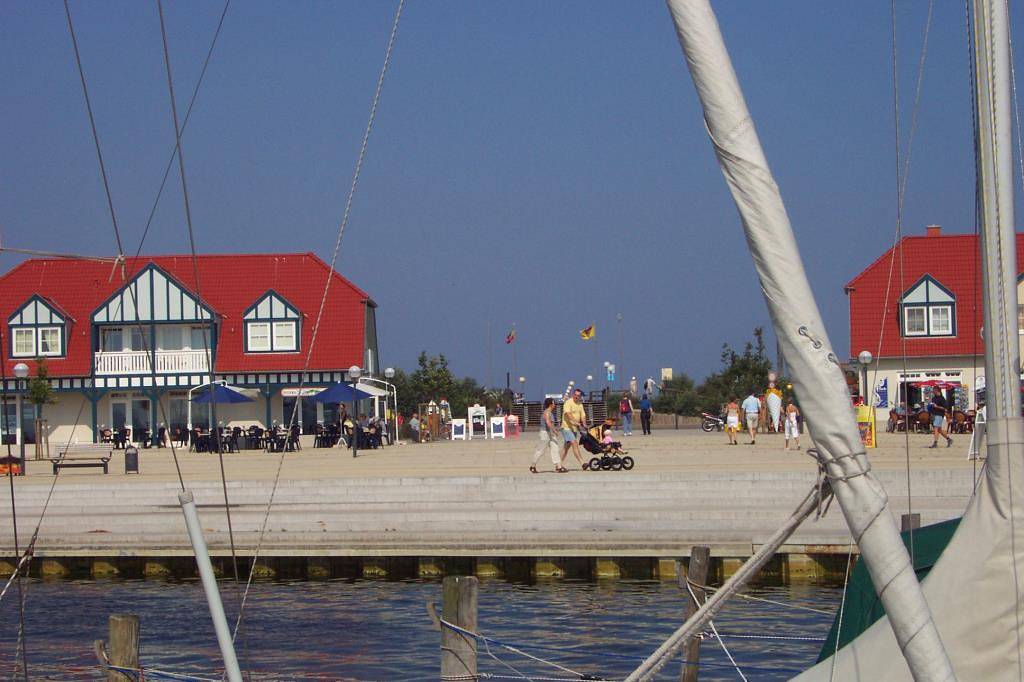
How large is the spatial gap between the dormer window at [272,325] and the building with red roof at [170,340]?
0.14 ft

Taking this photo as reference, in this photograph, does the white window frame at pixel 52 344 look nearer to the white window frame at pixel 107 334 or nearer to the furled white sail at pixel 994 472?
the white window frame at pixel 107 334

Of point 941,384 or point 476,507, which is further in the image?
point 941,384

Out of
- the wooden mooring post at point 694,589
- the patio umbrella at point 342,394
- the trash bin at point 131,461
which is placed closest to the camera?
the wooden mooring post at point 694,589

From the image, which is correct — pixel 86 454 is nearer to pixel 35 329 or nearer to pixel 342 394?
pixel 342 394

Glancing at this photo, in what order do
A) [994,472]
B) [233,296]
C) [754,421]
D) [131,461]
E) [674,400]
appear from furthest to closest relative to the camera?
1. [674,400]
2. [233,296]
3. [754,421]
4. [131,461]
5. [994,472]

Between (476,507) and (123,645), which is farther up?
(123,645)

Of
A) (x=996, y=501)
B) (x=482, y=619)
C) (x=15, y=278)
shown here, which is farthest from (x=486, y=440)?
(x=996, y=501)

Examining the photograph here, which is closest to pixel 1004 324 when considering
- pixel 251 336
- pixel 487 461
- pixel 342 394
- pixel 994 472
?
pixel 994 472

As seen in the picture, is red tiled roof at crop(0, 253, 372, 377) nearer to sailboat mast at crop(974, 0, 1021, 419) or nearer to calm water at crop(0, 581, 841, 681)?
calm water at crop(0, 581, 841, 681)

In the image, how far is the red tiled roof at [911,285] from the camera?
174 feet

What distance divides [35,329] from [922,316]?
124 ft

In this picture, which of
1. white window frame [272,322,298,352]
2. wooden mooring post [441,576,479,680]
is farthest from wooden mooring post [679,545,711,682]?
white window frame [272,322,298,352]

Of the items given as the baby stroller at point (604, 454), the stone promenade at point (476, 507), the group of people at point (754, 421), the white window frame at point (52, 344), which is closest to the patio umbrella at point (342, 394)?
the stone promenade at point (476, 507)

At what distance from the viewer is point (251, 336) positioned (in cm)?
5550
